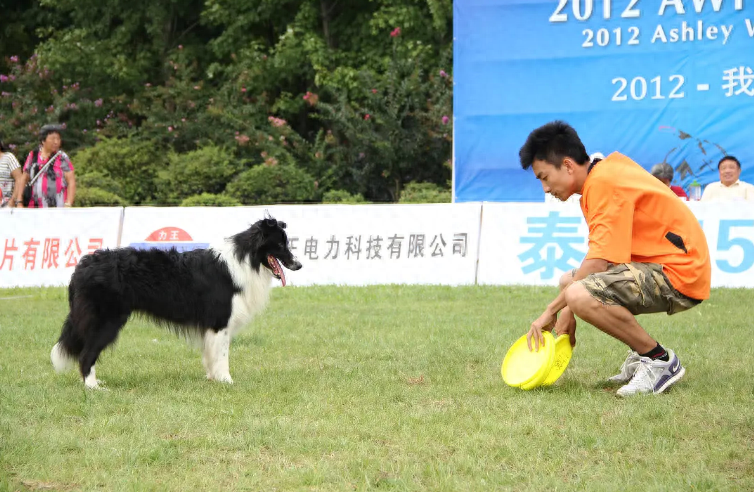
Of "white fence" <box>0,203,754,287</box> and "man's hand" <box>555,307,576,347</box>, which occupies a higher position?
"white fence" <box>0,203,754,287</box>

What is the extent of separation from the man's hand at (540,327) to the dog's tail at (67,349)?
3.06m

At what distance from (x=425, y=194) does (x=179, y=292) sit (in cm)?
1203

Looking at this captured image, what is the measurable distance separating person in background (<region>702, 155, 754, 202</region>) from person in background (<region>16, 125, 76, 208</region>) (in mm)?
8477

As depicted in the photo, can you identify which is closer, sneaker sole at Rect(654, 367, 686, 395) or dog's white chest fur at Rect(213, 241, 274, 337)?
sneaker sole at Rect(654, 367, 686, 395)

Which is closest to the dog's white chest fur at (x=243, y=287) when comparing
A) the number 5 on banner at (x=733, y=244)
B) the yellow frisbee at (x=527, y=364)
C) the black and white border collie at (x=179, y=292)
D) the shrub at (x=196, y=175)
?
the black and white border collie at (x=179, y=292)

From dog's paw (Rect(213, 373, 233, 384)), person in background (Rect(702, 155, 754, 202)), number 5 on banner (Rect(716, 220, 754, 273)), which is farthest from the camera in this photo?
person in background (Rect(702, 155, 754, 202))

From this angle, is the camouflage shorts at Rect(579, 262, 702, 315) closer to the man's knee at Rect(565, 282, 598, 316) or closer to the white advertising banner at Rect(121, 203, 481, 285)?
the man's knee at Rect(565, 282, 598, 316)

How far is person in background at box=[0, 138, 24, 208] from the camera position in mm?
12367

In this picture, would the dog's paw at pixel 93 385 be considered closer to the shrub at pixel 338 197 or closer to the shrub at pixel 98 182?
the shrub at pixel 338 197

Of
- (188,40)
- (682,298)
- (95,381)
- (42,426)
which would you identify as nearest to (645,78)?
(682,298)

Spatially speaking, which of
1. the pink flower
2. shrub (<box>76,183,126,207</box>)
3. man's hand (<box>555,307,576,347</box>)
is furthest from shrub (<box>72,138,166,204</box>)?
man's hand (<box>555,307,576,347</box>)

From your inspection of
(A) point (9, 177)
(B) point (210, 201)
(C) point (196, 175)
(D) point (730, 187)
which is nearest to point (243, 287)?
(D) point (730, 187)

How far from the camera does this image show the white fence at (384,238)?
11102 millimetres

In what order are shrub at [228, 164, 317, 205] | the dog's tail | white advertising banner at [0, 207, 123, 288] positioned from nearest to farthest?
the dog's tail < white advertising banner at [0, 207, 123, 288] < shrub at [228, 164, 317, 205]
